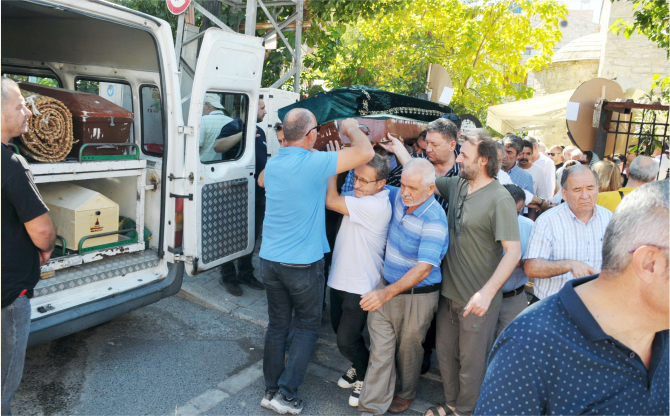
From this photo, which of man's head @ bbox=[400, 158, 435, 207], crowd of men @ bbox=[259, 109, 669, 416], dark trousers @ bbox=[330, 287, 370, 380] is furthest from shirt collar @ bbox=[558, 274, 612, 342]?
dark trousers @ bbox=[330, 287, 370, 380]

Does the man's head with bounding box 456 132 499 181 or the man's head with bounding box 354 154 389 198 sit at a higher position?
the man's head with bounding box 456 132 499 181

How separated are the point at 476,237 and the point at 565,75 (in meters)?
19.0

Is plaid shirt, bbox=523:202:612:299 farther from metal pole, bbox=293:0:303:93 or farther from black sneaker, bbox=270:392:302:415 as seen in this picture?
metal pole, bbox=293:0:303:93

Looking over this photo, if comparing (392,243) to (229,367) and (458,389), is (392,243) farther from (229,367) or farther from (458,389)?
(229,367)

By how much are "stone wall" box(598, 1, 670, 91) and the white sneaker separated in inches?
645

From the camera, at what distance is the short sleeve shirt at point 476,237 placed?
9.70ft

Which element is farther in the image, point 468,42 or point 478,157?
point 468,42

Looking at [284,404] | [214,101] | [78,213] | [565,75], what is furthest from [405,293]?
[565,75]

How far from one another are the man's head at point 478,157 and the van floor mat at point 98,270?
2.72 m

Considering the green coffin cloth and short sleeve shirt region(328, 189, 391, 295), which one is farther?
the green coffin cloth

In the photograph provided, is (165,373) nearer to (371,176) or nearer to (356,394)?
(356,394)

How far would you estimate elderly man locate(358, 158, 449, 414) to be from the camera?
3.02m

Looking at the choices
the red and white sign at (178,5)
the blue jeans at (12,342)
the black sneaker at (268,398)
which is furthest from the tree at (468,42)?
the blue jeans at (12,342)

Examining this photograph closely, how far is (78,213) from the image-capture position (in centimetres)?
392
